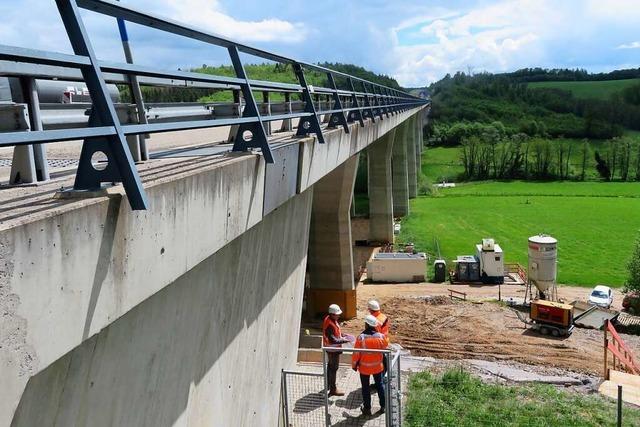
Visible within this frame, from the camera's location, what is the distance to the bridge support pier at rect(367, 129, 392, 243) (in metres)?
44.6

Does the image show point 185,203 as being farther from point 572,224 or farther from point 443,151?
point 443,151

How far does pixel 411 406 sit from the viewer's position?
43.3ft

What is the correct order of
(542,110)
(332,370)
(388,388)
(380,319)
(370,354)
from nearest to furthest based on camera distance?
(388,388)
(370,354)
(380,319)
(332,370)
(542,110)

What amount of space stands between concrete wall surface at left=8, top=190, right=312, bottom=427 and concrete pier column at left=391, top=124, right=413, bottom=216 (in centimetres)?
4849

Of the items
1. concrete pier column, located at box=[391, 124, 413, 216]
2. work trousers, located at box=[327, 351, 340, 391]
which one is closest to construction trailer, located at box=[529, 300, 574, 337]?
work trousers, located at box=[327, 351, 340, 391]

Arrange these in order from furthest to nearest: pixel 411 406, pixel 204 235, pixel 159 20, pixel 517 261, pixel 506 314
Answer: pixel 517 261 < pixel 506 314 < pixel 411 406 < pixel 204 235 < pixel 159 20

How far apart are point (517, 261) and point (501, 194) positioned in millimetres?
36714

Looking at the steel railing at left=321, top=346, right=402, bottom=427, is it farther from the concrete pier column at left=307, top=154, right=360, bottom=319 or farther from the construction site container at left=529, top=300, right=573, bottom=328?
the concrete pier column at left=307, top=154, right=360, bottom=319

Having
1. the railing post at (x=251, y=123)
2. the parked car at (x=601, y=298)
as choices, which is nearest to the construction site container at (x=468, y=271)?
the parked car at (x=601, y=298)

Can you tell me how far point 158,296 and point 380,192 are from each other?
137ft

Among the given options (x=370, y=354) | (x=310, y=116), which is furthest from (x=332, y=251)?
(x=310, y=116)

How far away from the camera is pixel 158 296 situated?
414 cm

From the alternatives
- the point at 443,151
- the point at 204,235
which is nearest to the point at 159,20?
the point at 204,235

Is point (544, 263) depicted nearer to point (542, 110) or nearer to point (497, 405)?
point (497, 405)
